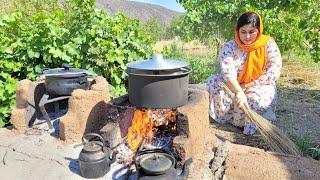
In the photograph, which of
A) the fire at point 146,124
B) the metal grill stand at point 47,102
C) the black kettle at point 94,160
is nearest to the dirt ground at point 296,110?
the fire at point 146,124

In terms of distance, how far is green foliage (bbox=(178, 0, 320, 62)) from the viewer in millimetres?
5402

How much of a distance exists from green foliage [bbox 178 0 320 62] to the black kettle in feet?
12.0

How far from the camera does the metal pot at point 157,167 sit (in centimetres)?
248

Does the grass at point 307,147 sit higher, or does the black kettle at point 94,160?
the black kettle at point 94,160

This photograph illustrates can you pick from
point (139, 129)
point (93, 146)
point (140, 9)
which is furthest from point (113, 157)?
point (140, 9)

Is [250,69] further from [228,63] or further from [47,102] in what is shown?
[47,102]

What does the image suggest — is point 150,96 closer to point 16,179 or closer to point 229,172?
point 229,172

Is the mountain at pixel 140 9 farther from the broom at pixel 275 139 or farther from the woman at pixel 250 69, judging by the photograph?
the broom at pixel 275 139

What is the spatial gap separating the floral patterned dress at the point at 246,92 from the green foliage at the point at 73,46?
3.72 feet

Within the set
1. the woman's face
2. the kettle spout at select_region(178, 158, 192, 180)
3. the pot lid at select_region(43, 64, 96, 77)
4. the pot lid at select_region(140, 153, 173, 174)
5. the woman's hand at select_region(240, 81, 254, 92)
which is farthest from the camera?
the woman's hand at select_region(240, 81, 254, 92)

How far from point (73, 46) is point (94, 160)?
2.10 meters

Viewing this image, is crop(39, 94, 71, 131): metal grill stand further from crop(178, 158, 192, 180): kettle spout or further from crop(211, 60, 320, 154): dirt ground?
crop(211, 60, 320, 154): dirt ground

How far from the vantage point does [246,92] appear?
4043 mm

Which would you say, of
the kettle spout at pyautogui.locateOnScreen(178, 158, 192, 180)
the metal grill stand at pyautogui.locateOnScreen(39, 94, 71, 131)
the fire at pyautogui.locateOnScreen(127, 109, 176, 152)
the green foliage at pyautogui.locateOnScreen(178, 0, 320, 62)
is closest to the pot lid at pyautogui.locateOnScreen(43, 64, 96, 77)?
the metal grill stand at pyautogui.locateOnScreen(39, 94, 71, 131)
